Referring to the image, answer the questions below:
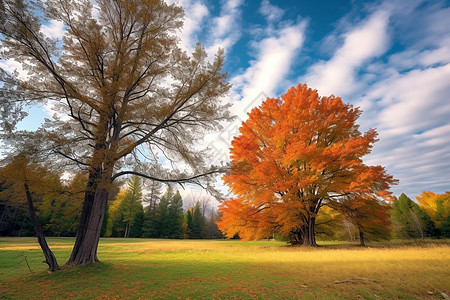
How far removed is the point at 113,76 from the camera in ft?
23.9

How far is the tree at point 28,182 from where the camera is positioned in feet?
18.6

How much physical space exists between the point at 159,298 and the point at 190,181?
383 centimetres

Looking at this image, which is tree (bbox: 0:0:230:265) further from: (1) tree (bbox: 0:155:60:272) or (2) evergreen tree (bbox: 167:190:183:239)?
(2) evergreen tree (bbox: 167:190:183:239)

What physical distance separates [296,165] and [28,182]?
44.9ft

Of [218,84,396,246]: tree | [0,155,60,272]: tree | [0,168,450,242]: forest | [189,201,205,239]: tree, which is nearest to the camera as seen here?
[0,155,60,272]: tree

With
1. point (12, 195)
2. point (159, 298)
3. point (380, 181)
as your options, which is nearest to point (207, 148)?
point (159, 298)

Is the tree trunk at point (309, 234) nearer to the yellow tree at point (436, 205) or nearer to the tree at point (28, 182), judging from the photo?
the tree at point (28, 182)

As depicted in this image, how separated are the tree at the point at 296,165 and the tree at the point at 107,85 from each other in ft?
19.2

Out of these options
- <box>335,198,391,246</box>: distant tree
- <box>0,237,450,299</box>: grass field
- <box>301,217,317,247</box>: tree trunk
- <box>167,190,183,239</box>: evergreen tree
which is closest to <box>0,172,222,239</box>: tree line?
<box>167,190,183,239</box>: evergreen tree

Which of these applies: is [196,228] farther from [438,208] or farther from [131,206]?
[438,208]

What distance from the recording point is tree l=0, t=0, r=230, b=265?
6.25m

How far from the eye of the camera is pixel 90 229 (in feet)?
24.2

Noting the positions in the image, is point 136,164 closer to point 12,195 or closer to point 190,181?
point 190,181

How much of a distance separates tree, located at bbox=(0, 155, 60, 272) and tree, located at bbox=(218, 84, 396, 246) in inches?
360
